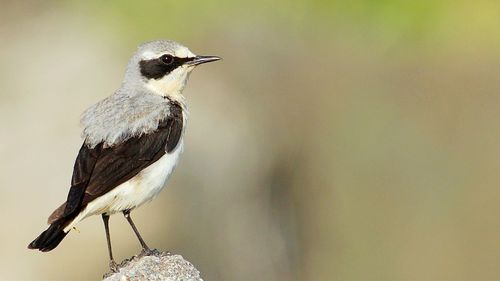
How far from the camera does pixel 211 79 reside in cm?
1731

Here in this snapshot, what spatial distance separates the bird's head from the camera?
457 inches

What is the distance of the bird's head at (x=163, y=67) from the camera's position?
1162cm

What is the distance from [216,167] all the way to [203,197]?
0.39 metres

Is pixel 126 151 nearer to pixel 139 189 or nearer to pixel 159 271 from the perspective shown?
pixel 139 189

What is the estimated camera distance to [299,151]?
17.8m

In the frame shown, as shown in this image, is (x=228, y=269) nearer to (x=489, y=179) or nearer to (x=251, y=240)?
(x=251, y=240)

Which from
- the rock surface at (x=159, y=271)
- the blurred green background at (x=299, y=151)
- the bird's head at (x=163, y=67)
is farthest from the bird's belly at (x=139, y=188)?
the blurred green background at (x=299, y=151)

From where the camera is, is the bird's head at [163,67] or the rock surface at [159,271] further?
the bird's head at [163,67]

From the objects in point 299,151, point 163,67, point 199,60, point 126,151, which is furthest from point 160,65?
point 299,151

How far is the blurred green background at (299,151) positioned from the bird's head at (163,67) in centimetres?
346

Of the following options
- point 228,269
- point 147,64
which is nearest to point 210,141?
point 228,269

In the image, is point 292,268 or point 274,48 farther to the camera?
point 274,48

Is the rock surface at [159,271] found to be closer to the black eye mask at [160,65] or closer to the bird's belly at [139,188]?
the bird's belly at [139,188]

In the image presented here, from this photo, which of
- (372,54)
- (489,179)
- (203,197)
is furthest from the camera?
(372,54)
